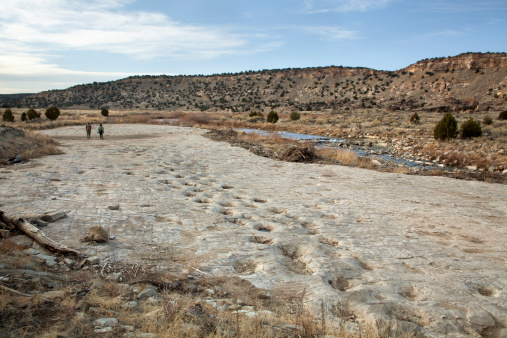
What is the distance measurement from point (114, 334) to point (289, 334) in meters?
1.46

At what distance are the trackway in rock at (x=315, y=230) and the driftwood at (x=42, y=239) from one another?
11.5 inches

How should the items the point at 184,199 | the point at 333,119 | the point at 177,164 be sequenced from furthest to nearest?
the point at 333,119, the point at 177,164, the point at 184,199

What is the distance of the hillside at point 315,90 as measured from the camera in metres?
62.5

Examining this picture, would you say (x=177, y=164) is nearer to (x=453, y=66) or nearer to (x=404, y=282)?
(x=404, y=282)

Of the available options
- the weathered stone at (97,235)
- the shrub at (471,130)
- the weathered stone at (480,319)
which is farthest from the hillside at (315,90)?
the weathered stone at (97,235)

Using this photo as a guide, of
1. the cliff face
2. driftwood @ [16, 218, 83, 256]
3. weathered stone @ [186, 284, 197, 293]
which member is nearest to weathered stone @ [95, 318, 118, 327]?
weathered stone @ [186, 284, 197, 293]

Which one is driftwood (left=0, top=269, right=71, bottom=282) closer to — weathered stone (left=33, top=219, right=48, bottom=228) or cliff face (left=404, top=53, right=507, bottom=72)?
weathered stone (left=33, top=219, right=48, bottom=228)

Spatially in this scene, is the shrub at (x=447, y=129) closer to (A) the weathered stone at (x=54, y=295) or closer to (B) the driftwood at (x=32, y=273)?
(B) the driftwood at (x=32, y=273)

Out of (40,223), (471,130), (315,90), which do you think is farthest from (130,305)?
(315,90)

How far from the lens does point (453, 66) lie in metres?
71.5

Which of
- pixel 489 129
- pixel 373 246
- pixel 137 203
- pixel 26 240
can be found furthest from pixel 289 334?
pixel 489 129

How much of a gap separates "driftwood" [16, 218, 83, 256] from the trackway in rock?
292mm

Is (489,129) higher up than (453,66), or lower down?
lower down

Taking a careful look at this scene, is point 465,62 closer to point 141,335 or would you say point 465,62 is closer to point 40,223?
point 40,223
